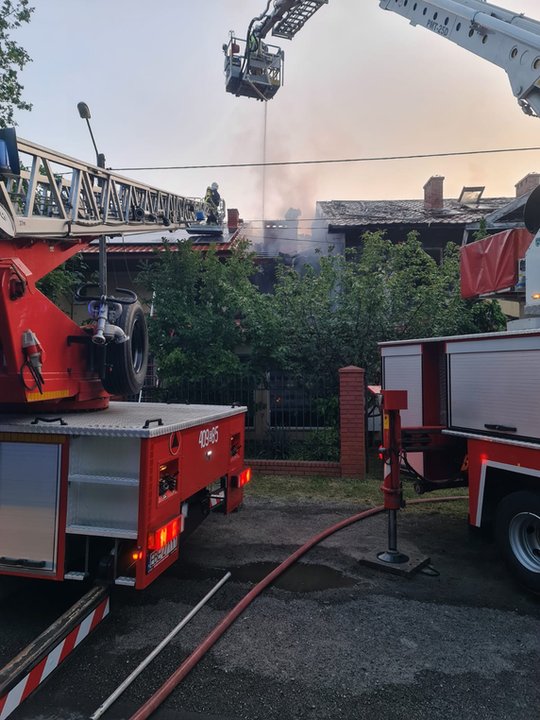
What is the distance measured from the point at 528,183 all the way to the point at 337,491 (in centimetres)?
1506

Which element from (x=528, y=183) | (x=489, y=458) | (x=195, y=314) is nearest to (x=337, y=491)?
(x=489, y=458)

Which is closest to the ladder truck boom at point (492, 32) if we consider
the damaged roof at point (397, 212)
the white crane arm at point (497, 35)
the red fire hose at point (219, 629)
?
the white crane arm at point (497, 35)

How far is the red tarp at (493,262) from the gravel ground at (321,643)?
299 cm

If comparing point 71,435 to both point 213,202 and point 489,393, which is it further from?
point 213,202

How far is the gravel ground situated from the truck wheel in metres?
0.21

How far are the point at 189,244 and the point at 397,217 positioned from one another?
8792mm

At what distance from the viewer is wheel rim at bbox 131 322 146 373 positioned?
497 cm

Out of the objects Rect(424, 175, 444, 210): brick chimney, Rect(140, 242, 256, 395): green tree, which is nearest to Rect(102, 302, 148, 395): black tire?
Rect(140, 242, 256, 395): green tree

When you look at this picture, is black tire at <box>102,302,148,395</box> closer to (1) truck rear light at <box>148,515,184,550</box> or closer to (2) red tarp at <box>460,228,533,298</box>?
(1) truck rear light at <box>148,515,184,550</box>

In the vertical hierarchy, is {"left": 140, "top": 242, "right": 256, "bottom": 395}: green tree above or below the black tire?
above

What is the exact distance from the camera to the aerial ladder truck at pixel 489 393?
4070 millimetres

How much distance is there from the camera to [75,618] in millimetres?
2998

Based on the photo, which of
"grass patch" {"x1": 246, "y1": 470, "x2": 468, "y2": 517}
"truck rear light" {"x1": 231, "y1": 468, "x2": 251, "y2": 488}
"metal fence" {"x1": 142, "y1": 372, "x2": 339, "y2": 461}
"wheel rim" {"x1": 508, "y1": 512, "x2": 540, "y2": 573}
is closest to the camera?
"wheel rim" {"x1": 508, "y1": 512, "x2": 540, "y2": 573}

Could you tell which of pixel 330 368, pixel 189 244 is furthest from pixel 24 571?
pixel 189 244
